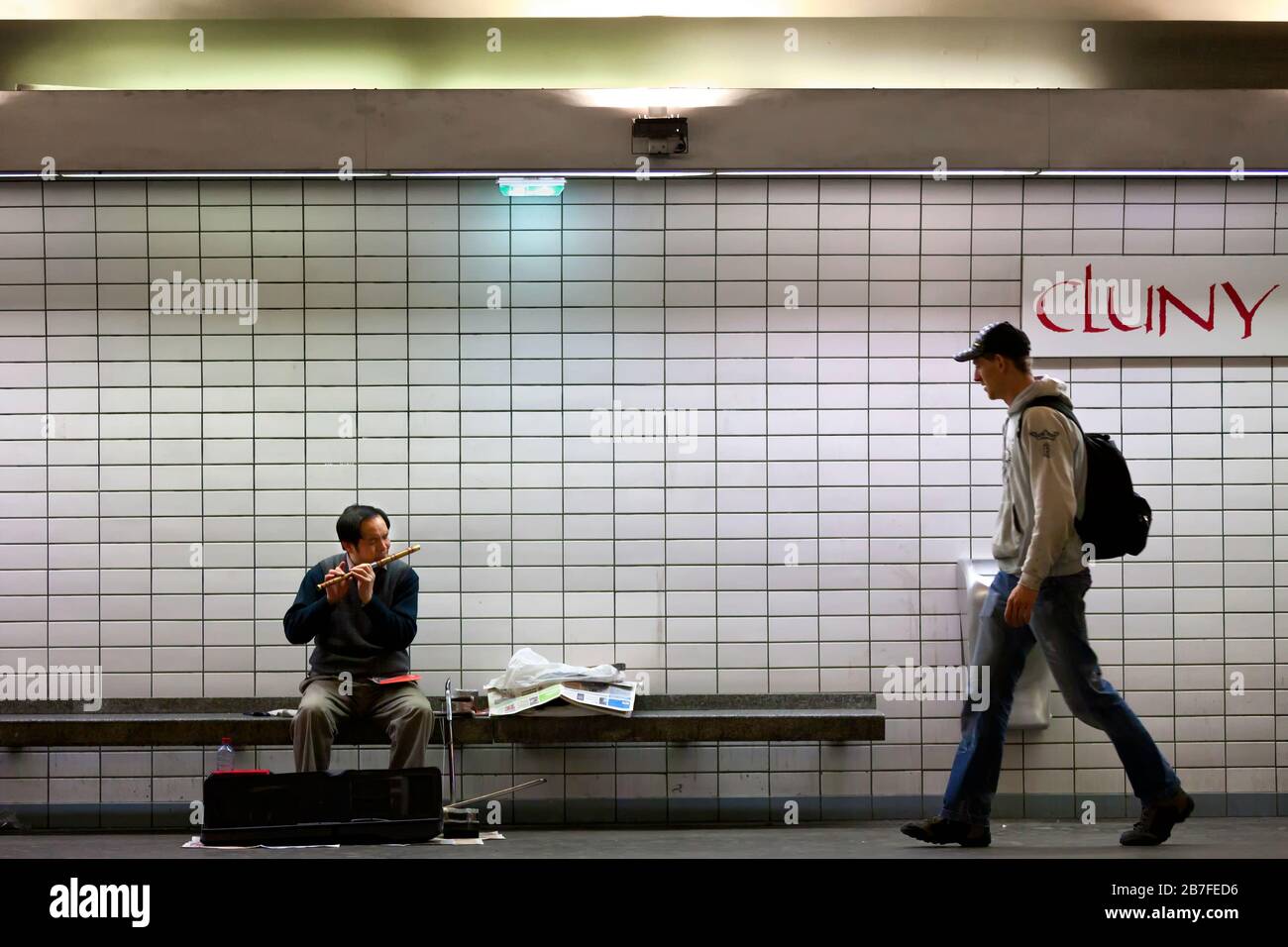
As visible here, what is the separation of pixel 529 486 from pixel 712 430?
2.93 feet

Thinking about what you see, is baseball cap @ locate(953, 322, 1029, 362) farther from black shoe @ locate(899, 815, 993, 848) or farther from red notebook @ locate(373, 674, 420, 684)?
red notebook @ locate(373, 674, 420, 684)

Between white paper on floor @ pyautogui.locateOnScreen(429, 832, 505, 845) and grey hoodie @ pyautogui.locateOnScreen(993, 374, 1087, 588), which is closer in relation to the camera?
grey hoodie @ pyautogui.locateOnScreen(993, 374, 1087, 588)

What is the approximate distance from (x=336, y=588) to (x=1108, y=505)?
3006mm

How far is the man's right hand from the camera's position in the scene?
492 cm

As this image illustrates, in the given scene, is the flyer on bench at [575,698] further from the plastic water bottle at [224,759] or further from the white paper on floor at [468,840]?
the plastic water bottle at [224,759]

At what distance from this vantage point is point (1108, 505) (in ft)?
13.9

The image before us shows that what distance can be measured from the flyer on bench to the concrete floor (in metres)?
0.53

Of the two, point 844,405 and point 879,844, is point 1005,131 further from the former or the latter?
point 879,844

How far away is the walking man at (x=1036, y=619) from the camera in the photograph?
13.5 feet
